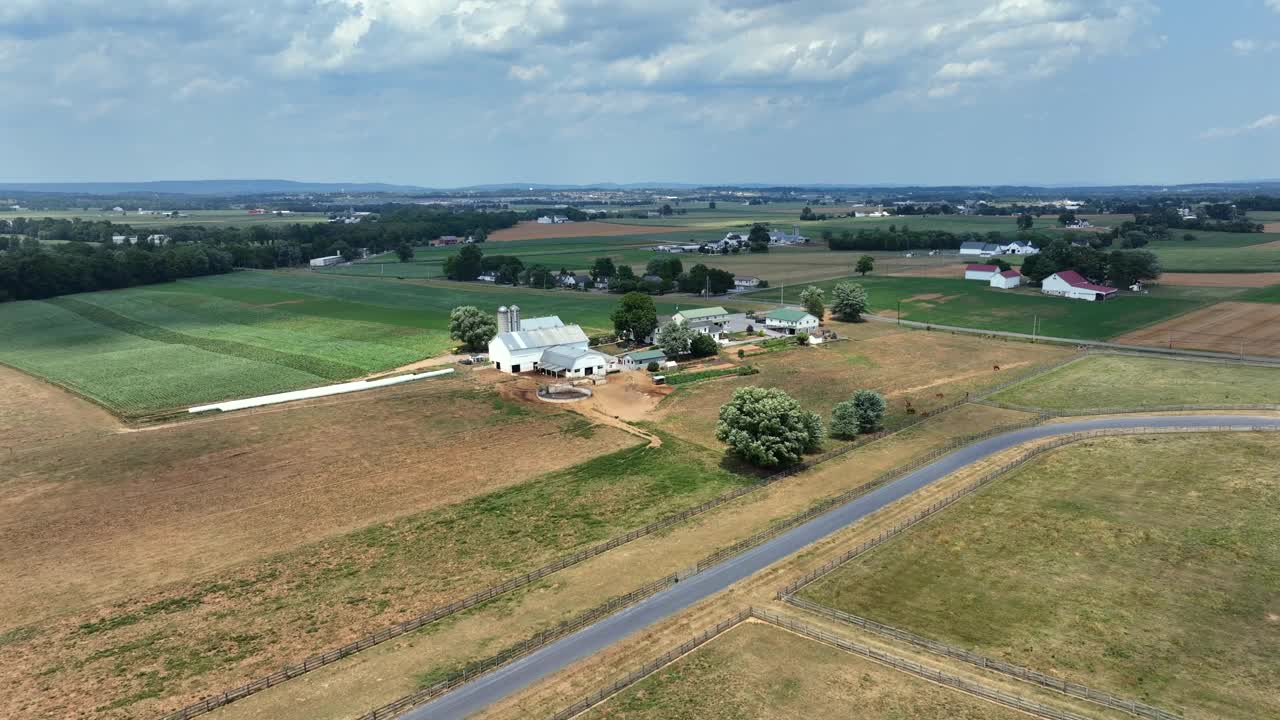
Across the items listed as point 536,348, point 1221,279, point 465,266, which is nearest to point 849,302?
point 536,348

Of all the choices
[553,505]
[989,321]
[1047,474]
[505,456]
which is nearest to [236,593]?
[553,505]

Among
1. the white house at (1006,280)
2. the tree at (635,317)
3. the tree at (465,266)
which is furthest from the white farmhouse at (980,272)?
the tree at (465,266)

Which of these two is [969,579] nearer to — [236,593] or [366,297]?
[236,593]

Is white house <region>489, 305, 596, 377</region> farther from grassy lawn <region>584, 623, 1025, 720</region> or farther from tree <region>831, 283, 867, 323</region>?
grassy lawn <region>584, 623, 1025, 720</region>

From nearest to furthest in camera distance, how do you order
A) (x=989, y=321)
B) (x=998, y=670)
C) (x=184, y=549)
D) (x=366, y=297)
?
(x=998, y=670) < (x=184, y=549) < (x=989, y=321) < (x=366, y=297)

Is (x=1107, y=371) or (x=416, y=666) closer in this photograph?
(x=416, y=666)

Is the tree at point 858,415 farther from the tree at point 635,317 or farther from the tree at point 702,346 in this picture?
the tree at point 635,317

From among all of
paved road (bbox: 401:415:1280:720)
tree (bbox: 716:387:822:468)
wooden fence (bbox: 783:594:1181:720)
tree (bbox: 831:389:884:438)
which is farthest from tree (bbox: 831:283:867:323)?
wooden fence (bbox: 783:594:1181:720)

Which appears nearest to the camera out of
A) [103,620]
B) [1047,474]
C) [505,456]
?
[103,620]
